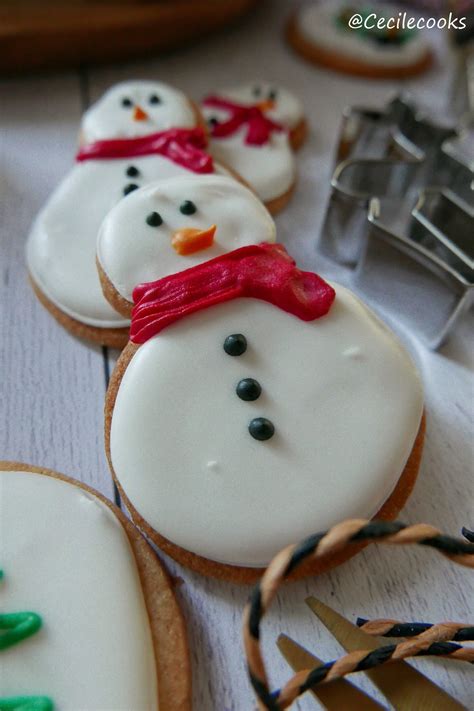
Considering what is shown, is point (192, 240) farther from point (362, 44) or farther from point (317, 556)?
point (362, 44)

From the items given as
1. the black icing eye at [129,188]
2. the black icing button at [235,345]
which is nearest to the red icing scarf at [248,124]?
the black icing eye at [129,188]

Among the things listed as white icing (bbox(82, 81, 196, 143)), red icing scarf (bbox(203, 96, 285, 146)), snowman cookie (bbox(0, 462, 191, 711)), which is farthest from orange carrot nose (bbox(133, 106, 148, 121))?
snowman cookie (bbox(0, 462, 191, 711))

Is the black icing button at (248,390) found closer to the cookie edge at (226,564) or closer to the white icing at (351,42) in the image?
the cookie edge at (226,564)

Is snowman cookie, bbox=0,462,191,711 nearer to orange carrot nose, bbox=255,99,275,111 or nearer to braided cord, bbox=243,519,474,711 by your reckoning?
braided cord, bbox=243,519,474,711

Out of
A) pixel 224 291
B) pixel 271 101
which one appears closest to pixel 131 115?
pixel 271 101

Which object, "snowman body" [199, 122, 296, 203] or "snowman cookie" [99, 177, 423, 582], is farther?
"snowman body" [199, 122, 296, 203]

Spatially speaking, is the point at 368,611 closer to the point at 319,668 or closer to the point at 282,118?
the point at 319,668

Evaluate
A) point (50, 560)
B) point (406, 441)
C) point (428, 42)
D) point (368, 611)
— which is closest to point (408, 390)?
point (406, 441)
